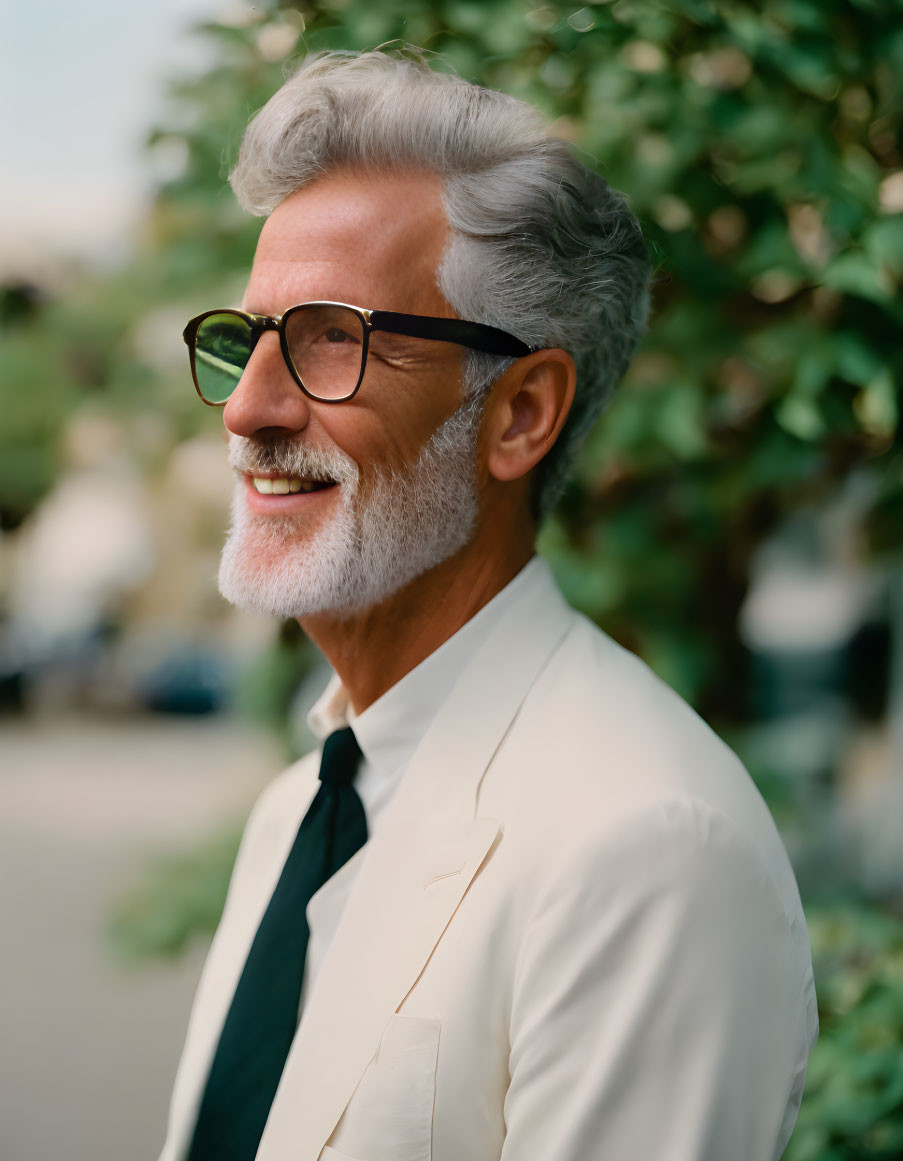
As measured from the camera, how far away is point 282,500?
1638mm

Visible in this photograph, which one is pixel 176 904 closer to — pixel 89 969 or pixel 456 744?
pixel 456 744

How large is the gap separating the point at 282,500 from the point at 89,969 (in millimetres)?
5251

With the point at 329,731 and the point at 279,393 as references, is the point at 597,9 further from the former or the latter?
the point at 329,731

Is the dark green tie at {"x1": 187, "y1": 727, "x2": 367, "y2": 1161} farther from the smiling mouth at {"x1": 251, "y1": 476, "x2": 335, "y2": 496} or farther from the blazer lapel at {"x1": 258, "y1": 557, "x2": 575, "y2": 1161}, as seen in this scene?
the smiling mouth at {"x1": 251, "y1": 476, "x2": 335, "y2": 496}

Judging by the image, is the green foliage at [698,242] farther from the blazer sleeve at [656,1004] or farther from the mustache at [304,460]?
the blazer sleeve at [656,1004]

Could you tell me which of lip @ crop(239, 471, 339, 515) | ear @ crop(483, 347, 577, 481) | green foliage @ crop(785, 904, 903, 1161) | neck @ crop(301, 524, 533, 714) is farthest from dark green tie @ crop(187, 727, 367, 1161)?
green foliage @ crop(785, 904, 903, 1161)

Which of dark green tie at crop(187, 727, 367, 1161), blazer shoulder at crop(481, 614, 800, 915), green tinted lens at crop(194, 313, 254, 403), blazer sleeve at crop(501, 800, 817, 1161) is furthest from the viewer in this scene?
green tinted lens at crop(194, 313, 254, 403)

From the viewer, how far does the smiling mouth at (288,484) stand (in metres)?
1.62

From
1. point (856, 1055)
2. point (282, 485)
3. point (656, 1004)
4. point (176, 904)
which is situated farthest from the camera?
point (176, 904)

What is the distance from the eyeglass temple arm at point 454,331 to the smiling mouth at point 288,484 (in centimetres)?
25

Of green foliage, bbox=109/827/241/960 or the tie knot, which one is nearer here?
the tie knot

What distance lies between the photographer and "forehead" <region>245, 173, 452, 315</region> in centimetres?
156

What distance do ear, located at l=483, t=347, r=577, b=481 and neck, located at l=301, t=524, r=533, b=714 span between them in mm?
137

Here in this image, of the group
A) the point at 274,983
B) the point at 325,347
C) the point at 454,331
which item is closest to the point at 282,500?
the point at 325,347
